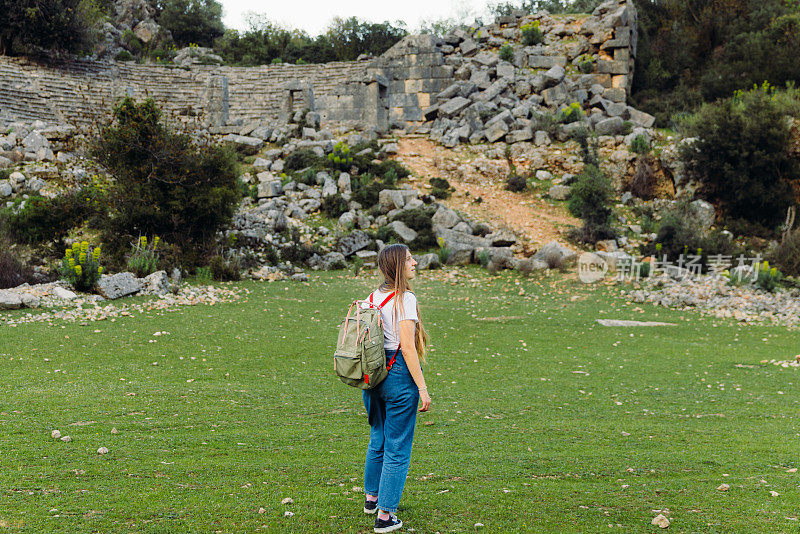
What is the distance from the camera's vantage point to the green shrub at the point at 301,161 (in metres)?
25.5

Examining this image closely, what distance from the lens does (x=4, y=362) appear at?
7582 mm

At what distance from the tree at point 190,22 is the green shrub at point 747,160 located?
35.9 m

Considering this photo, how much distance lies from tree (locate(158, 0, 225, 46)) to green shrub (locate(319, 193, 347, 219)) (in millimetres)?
29537

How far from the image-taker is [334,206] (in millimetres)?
22281

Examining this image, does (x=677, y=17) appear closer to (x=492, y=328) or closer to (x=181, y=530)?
(x=492, y=328)

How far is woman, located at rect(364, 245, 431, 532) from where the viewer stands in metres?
3.58

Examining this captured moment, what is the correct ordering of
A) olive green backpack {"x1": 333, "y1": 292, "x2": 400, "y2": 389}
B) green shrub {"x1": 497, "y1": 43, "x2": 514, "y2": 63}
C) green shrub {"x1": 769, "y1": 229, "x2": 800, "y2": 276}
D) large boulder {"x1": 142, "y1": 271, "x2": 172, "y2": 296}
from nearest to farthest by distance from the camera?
1. olive green backpack {"x1": 333, "y1": 292, "x2": 400, "y2": 389}
2. large boulder {"x1": 142, "y1": 271, "x2": 172, "y2": 296}
3. green shrub {"x1": 769, "y1": 229, "x2": 800, "y2": 276}
4. green shrub {"x1": 497, "y1": 43, "x2": 514, "y2": 63}

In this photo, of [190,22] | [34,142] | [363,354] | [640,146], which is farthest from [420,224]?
[190,22]

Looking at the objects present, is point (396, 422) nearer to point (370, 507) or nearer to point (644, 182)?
point (370, 507)

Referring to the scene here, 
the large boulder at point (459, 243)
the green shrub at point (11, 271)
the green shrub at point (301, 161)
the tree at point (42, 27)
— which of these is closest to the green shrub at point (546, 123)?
the large boulder at point (459, 243)

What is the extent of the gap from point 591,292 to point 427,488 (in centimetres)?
1268

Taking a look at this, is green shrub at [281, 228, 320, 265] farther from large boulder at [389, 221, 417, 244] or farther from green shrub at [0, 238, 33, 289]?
green shrub at [0, 238, 33, 289]

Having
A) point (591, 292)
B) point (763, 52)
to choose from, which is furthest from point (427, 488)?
point (763, 52)

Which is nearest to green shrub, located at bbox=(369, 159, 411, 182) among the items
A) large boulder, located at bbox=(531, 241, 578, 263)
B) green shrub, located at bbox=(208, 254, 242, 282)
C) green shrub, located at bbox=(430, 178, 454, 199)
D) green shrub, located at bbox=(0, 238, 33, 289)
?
green shrub, located at bbox=(430, 178, 454, 199)
